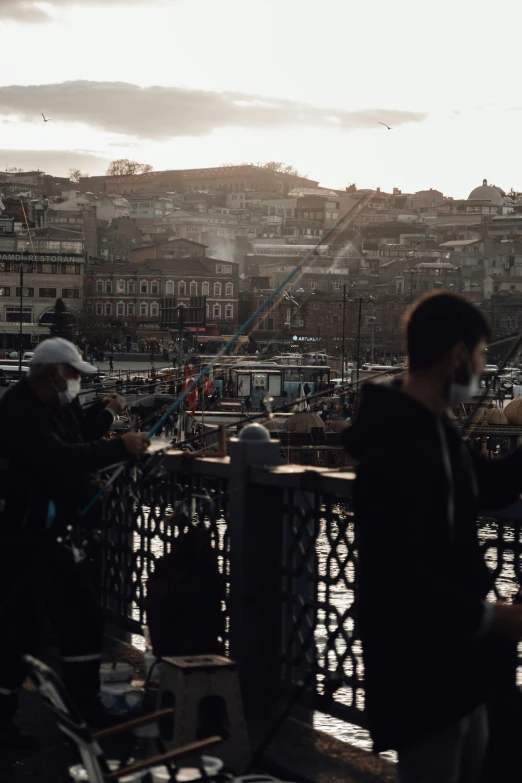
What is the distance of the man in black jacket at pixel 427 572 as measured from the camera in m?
2.34

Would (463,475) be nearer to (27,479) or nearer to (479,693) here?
(479,693)

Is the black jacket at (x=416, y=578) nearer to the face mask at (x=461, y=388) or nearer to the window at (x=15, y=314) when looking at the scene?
the face mask at (x=461, y=388)

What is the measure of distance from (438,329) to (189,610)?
2357 millimetres

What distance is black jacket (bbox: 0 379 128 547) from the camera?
415 cm

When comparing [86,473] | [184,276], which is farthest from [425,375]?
[184,276]

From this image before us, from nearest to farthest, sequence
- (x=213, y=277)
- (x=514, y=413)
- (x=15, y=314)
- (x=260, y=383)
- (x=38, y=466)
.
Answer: (x=38, y=466) → (x=514, y=413) → (x=260, y=383) → (x=15, y=314) → (x=213, y=277)

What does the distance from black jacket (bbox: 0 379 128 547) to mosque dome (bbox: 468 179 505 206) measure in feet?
600

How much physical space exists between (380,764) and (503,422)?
126 ft

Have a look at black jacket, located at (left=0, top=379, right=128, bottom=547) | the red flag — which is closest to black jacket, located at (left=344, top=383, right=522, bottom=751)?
black jacket, located at (left=0, top=379, right=128, bottom=547)

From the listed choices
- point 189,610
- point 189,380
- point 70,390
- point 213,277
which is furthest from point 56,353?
point 213,277

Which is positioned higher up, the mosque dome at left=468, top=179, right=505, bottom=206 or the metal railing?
the mosque dome at left=468, top=179, right=505, bottom=206

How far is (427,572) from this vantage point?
233cm

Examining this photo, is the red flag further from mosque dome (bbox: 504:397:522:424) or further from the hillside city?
the hillside city

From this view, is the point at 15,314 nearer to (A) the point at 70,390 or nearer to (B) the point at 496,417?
(B) the point at 496,417
